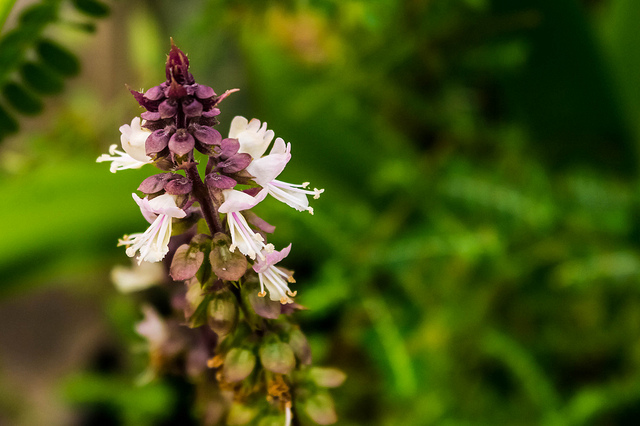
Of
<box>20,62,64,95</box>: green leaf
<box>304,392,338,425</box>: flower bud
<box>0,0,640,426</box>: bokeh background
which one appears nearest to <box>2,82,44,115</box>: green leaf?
<box>20,62,64,95</box>: green leaf

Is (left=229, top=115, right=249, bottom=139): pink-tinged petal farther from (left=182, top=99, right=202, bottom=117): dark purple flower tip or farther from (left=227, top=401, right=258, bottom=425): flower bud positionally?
(left=227, top=401, right=258, bottom=425): flower bud

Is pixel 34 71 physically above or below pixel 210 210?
above

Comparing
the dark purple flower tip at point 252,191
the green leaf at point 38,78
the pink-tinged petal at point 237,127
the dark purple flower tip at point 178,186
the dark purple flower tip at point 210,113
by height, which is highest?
the green leaf at point 38,78

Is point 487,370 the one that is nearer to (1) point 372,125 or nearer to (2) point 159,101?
(1) point 372,125

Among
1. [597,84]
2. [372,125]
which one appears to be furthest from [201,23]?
[597,84]

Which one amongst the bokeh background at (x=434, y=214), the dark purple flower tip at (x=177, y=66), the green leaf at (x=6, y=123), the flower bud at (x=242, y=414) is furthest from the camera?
the bokeh background at (x=434, y=214)

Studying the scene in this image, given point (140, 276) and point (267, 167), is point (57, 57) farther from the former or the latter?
point (267, 167)

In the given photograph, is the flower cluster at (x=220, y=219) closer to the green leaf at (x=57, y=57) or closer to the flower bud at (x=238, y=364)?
the flower bud at (x=238, y=364)

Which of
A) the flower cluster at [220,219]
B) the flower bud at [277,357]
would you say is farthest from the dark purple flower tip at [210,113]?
the flower bud at [277,357]
